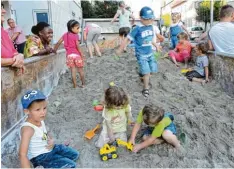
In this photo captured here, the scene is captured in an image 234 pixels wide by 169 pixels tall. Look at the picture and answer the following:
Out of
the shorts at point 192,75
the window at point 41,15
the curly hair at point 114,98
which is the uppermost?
the window at point 41,15

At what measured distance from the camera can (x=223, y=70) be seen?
16.6ft

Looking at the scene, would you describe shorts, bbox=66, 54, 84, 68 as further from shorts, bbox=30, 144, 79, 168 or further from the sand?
shorts, bbox=30, 144, 79, 168

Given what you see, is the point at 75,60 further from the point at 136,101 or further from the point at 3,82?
the point at 3,82

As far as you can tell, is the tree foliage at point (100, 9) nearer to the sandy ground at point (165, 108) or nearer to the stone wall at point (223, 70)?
the sandy ground at point (165, 108)

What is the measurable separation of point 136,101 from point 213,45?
85.5 inches

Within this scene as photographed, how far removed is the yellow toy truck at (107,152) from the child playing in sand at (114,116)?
14 centimetres

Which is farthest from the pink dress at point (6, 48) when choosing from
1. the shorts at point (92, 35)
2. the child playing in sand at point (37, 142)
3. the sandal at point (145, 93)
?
the shorts at point (92, 35)

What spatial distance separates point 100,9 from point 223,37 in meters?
20.5

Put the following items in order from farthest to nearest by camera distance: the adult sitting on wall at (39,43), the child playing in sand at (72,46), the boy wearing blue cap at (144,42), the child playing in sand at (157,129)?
the child playing in sand at (72,46) → the boy wearing blue cap at (144,42) → the adult sitting on wall at (39,43) → the child playing in sand at (157,129)

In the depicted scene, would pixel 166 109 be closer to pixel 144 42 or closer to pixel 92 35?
pixel 144 42

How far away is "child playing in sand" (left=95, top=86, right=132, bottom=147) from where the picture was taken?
3118mm

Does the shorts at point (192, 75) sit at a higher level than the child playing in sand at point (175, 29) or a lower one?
lower

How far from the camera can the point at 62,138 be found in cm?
331

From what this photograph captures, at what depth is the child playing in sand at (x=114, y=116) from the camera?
3118 mm
